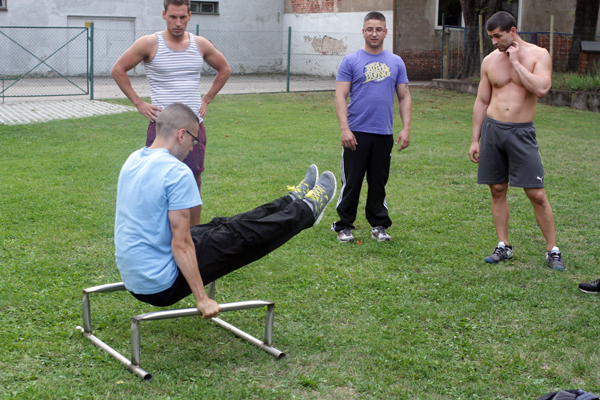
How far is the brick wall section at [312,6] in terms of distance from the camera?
26.1 metres

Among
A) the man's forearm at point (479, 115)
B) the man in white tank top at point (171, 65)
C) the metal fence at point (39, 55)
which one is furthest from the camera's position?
the metal fence at point (39, 55)

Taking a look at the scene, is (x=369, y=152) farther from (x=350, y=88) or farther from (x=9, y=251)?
(x=9, y=251)

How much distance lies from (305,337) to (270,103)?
14.0 metres

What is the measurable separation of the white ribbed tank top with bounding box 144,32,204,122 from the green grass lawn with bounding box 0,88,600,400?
1450 millimetres

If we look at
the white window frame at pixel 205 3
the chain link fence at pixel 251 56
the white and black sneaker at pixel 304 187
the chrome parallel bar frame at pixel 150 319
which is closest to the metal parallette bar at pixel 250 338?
the chrome parallel bar frame at pixel 150 319

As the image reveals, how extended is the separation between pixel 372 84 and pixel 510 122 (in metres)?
1.28

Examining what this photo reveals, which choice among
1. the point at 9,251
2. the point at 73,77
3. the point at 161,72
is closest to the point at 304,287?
the point at 161,72

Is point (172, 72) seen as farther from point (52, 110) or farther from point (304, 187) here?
point (52, 110)

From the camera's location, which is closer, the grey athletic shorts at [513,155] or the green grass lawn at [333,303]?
the green grass lawn at [333,303]

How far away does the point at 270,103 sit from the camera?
1723 centimetres

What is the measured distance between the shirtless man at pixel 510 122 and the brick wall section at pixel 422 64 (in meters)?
20.2

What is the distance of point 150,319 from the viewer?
122 inches

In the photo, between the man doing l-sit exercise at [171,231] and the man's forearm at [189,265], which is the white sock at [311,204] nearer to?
the man doing l-sit exercise at [171,231]

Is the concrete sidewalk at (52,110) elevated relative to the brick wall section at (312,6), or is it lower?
lower
